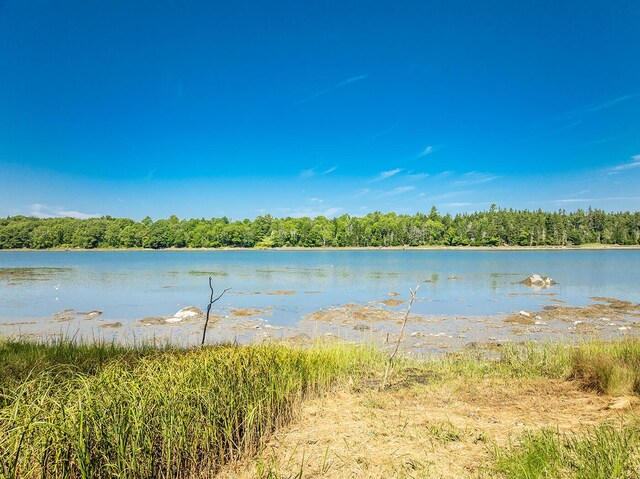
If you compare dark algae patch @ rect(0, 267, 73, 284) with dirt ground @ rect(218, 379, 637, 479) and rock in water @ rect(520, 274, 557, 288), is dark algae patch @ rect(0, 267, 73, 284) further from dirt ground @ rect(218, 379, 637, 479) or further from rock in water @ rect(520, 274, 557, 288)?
rock in water @ rect(520, 274, 557, 288)

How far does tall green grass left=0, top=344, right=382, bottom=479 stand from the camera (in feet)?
11.0

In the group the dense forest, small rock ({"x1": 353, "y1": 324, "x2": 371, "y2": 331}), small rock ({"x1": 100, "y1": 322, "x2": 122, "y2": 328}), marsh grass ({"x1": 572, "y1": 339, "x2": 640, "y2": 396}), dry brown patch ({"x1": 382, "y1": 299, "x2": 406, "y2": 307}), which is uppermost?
the dense forest

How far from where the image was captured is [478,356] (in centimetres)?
1091

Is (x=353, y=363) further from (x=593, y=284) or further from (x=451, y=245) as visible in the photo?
(x=451, y=245)

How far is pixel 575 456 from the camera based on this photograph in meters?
4.16

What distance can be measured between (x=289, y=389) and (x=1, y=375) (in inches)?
179

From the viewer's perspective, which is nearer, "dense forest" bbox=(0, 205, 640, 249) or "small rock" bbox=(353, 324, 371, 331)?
"small rock" bbox=(353, 324, 371, 331)

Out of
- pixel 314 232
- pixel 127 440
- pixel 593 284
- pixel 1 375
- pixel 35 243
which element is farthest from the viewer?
pixel 314 232

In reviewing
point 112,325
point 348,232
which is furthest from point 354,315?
point 348,232

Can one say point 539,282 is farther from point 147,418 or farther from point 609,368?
point 147,418

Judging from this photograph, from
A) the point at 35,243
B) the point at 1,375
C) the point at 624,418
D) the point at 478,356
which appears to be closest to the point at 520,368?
the point at 478,356

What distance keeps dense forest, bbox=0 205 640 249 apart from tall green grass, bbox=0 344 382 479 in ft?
450

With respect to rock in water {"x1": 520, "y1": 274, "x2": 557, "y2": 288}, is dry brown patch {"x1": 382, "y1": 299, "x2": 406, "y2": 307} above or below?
below

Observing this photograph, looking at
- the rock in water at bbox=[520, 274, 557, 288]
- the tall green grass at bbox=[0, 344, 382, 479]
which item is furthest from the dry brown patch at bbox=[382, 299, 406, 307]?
the tall green grass at bbox=[0, 344, 382, 479]
